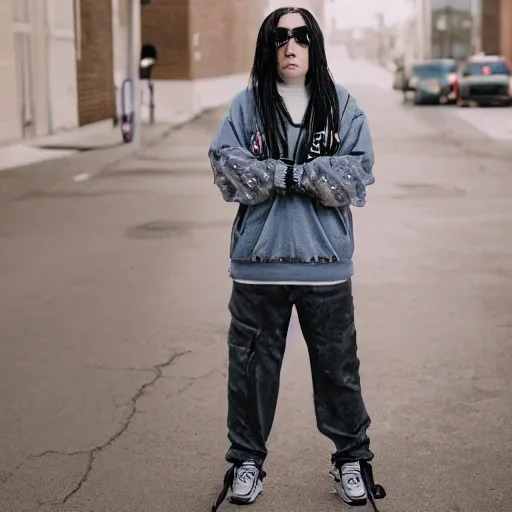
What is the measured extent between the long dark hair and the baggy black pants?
0.49m

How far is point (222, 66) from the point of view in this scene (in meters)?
61.3

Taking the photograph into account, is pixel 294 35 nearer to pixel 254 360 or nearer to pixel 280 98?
pixel 280 98

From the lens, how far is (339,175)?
138 inches

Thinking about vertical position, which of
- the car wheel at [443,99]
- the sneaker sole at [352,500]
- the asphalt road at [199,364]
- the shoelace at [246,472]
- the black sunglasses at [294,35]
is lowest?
the car wheel at [443,99]

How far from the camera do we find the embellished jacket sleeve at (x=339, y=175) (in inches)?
138

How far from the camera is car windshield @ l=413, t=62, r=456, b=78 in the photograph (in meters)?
37.8

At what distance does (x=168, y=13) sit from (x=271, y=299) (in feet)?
125

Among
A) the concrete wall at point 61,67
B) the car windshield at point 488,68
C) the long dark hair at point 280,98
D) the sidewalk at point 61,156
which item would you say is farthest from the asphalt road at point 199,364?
the car windshield at point 488,68

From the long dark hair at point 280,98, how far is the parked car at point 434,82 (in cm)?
3484

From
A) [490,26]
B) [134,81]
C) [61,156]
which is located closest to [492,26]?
[490,26]

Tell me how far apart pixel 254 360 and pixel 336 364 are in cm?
29

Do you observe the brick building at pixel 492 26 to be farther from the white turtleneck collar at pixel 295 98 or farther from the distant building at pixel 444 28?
the white turtleneck collar at pixel 295 98

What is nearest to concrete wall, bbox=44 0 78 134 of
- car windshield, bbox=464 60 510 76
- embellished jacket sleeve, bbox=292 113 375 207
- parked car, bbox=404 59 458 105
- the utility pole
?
the utility pole

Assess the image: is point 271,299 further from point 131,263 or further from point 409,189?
point 409,189
